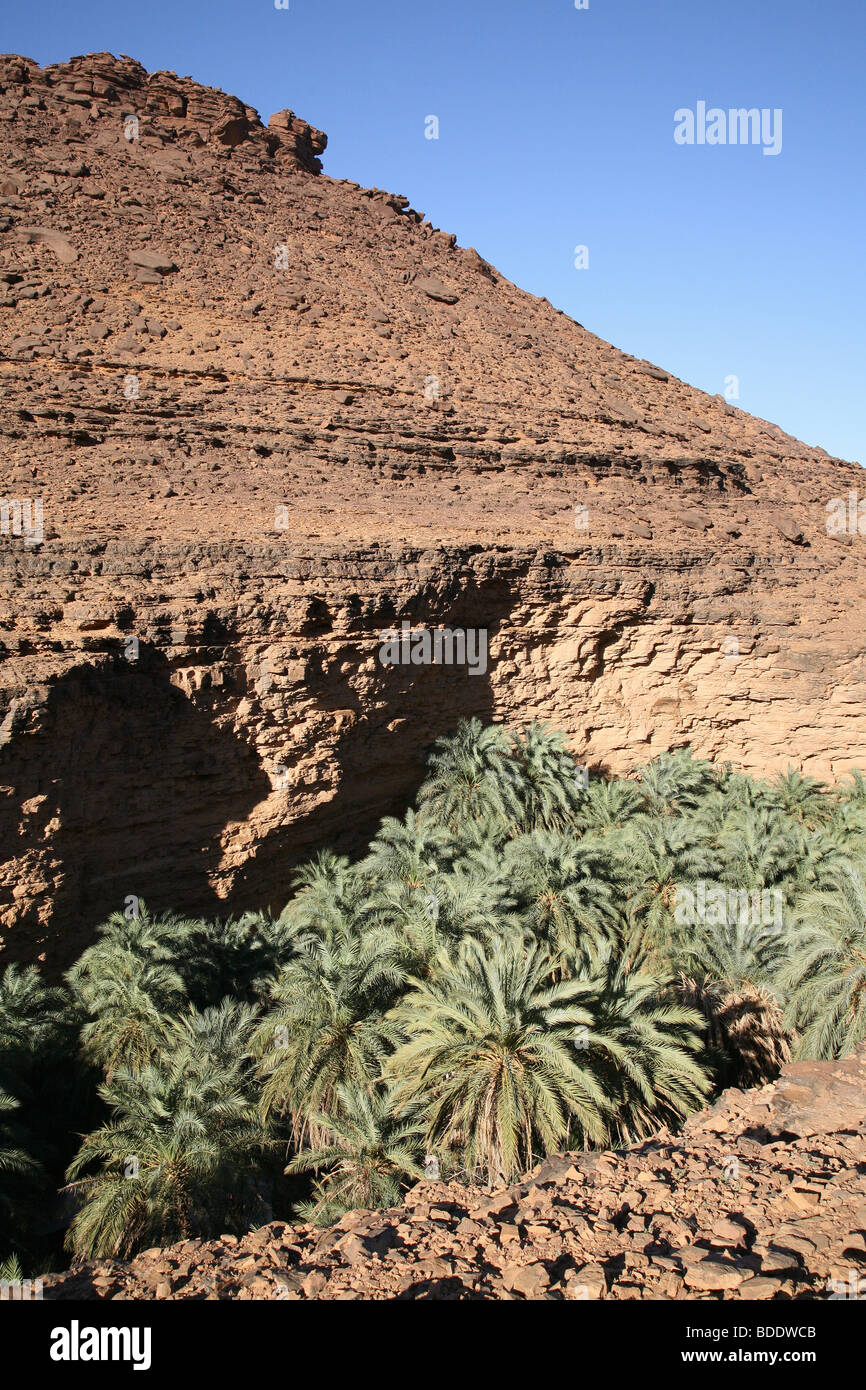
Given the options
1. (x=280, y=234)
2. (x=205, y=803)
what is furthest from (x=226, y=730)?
(x=280, y=234)

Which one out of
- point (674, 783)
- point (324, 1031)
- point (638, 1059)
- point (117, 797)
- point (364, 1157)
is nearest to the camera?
point (364, 1157)

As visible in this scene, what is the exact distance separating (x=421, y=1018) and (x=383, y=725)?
724cm

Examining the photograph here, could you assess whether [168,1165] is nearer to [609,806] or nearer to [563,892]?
[563,892]

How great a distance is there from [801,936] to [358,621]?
889cm

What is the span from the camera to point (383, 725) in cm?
1541

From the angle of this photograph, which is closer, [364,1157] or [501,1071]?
[501,1071]

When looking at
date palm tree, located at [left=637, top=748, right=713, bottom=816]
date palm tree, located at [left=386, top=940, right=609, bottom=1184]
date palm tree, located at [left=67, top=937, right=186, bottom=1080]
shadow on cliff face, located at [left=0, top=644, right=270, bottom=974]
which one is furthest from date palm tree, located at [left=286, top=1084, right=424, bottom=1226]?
date palm tree, located at [left=637, top=748, right=713, bottom=816]

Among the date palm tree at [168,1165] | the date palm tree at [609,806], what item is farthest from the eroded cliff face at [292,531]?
the date palm tree at [168,1165]

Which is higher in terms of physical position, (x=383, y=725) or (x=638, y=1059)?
(x=383, y=725)

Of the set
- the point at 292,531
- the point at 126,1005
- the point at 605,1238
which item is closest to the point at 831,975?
the point at 605,1238

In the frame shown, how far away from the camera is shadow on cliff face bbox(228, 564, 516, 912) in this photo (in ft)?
47.0

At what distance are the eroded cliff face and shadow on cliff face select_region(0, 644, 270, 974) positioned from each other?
1.9 inches

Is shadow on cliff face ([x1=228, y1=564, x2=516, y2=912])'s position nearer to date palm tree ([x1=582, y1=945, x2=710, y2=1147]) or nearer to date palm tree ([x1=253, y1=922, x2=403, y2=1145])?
date palm tree ([x1=253, y1=922, x2=403, y2=1145])

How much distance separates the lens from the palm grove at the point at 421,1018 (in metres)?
8.41
